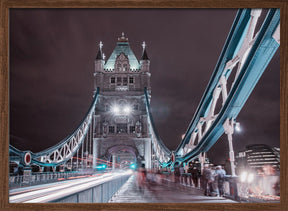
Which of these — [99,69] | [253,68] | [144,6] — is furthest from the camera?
[99,69]

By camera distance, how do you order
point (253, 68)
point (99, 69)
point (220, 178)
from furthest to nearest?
point (99, 69) < point (220, 178) < point (253, 68)

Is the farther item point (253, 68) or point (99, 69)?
point (99, 69)

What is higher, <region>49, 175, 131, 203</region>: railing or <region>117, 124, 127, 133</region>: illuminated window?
<region>117, 124, 127, 133</region>: illuminated window

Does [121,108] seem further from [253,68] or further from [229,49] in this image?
[253,68]

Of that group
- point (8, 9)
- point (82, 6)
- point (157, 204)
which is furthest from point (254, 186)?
point (8, 9)

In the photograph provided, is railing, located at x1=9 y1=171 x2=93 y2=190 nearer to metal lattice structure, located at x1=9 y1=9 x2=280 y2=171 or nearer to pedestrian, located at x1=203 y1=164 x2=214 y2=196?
pedestrian, located at x1=203 y1=164 x2=214 y2=196

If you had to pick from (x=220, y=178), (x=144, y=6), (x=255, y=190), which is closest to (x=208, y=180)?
(x=220, y=178)

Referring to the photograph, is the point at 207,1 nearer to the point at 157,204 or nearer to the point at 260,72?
the point at 260,72

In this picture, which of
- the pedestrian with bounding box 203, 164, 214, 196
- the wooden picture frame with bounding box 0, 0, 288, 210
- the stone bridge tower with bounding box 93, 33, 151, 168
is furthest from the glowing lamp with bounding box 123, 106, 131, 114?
the wooden picture frame with bounding box 0, 0, 288, 210

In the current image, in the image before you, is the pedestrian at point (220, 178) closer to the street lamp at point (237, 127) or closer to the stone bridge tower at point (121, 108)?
the street lamp at point (237, 127)

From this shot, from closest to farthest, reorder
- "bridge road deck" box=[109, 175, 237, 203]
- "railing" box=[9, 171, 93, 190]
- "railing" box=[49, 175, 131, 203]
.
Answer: "railing" box=[49, 175, 131, 203] < "bridge road deck" box=[109, 175, 237, 203] < "railing" box=[9, 171, 93, 190]
